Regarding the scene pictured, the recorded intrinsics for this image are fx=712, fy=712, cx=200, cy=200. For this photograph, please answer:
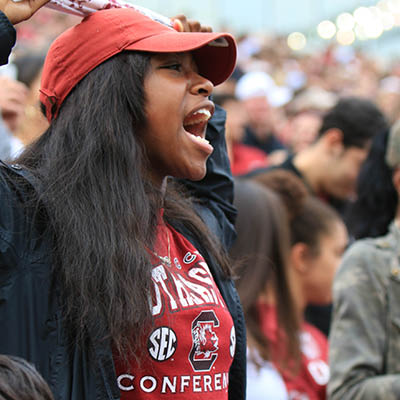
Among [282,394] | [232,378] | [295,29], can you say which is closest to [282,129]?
[282,394]

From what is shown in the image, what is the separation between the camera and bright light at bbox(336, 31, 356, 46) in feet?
71.1

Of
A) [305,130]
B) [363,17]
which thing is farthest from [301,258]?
[363,17]

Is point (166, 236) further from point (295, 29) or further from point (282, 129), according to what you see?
point (295, 29)

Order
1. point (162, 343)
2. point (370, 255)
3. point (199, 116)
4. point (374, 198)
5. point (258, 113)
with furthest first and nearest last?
point (258, 113) < point (374, 198) < point (370, 255) < point (199, 116) < point (162, 343)

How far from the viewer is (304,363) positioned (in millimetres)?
3131

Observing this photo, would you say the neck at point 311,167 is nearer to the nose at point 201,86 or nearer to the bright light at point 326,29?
the nose at point 201,86

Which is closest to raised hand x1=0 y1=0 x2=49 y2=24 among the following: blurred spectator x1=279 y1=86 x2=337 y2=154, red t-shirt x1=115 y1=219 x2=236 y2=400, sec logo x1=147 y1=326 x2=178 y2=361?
red t-shirt x1=115 y1=219 x2=236 y2=400

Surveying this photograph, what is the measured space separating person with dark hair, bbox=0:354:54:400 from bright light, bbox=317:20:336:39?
20.6 metres

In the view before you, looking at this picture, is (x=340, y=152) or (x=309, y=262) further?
(x=340, y=152)

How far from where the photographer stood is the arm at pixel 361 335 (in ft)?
7.63

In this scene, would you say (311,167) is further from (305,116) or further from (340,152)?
(305,116)

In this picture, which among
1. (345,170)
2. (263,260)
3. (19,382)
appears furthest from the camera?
(345,170)

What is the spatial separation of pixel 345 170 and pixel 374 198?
1.66m

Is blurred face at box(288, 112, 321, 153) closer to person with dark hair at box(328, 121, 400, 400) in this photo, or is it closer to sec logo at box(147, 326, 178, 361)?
person with dark hair at box(328, 121, 400, 400)
